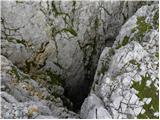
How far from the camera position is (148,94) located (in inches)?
794

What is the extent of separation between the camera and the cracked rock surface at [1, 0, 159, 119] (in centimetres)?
2019

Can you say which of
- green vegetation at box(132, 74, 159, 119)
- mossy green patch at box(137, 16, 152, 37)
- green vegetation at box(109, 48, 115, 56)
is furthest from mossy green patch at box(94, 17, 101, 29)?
green vegetation at box(132, 74, 159, 119)

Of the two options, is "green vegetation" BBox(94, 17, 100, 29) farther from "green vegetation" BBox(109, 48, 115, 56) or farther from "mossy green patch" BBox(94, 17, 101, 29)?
"green vegetation" BBox(109, 48, 115, 56)

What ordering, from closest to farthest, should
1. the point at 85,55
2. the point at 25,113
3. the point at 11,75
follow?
the point at 25,113, the point at 11,75, the point at 85,55

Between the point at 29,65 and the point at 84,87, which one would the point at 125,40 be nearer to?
the point at 84,87

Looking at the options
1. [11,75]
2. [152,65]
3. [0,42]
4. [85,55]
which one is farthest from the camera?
[85,55]

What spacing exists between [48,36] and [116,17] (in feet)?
20.3

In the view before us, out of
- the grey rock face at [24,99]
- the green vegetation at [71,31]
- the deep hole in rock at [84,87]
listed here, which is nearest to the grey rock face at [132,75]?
the grey rock face at [24,99]

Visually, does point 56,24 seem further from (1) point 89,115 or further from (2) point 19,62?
(1) point 89,115

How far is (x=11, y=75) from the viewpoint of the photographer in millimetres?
23781

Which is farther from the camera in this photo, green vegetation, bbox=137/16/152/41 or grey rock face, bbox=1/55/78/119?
green vegetation, bbox=137/16/152/41

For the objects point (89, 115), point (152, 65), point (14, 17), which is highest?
point (14, 17)

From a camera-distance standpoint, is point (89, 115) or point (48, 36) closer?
point (89, 115)

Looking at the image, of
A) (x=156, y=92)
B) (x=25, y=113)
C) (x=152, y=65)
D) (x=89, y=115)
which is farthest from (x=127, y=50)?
(x=25, y=113)
